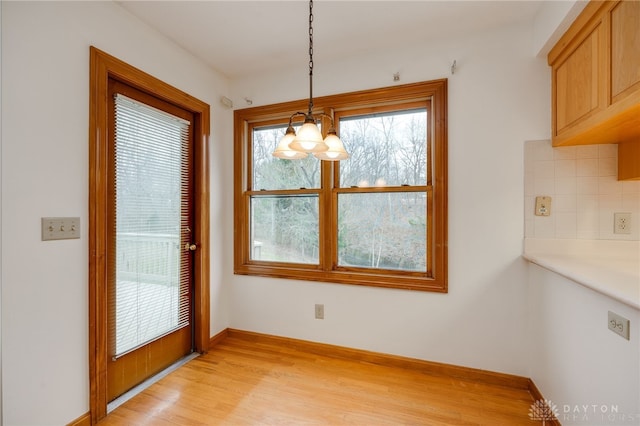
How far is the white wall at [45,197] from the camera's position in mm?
1366

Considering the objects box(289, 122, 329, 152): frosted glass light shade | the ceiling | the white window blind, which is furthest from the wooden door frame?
box(289, 122, 329, 152): frosted glass light shade

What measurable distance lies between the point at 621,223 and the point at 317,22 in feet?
7.92

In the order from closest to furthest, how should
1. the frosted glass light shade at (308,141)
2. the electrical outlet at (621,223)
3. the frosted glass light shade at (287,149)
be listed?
the frosted glass light shade at (308,141) < the frosted glass light shade at (287,149) < the electrical outlet at (621,223)

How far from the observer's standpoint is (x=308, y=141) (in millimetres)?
1357

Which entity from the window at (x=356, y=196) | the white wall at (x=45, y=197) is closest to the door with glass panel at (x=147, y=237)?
the white wall at (x=45, y=197)

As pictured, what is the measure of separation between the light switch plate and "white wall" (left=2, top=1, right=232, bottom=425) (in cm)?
3

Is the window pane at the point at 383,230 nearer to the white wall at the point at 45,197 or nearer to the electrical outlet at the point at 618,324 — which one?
the electrical outlet at the point at 618,324

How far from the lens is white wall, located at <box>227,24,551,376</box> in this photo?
2.04 m

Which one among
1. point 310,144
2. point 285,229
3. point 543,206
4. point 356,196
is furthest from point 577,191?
point 285,229

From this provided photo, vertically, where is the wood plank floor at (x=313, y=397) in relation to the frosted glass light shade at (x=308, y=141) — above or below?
below

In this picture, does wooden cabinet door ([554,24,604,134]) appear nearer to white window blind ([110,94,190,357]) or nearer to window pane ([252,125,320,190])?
window pane ([252,125,320,190])

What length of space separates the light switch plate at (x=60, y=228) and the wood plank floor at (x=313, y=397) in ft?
3.76

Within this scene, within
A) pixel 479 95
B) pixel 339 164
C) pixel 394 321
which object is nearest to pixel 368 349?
pixel 394 321

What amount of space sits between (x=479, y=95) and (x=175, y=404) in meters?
3.01
